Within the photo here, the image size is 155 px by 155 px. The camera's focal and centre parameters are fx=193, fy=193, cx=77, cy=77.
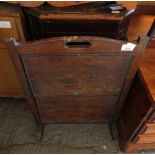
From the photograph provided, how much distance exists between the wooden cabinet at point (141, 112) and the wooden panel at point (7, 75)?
2.29 ft

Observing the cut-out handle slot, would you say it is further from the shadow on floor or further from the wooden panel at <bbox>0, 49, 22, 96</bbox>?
the shadow on floor

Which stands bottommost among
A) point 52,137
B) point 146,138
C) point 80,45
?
point 52,137

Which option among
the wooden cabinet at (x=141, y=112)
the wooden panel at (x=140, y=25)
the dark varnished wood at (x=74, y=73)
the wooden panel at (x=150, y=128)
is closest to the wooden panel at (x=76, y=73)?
the dark varnished wood at (x=74, y=73)

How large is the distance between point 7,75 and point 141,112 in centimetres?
80

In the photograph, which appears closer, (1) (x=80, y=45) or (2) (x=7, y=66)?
(1) (x=80, y=45)

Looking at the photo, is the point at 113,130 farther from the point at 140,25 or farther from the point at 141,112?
the point at 140,25

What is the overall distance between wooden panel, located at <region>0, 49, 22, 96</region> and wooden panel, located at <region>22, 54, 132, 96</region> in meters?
0.30

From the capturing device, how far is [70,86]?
0.90m

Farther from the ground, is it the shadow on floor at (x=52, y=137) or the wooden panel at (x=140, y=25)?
the wooden panel at (x=140, y=25)

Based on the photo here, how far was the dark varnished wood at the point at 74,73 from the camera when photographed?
700 mm

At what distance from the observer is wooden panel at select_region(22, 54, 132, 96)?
29.8 inches

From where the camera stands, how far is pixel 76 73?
0.83 meters

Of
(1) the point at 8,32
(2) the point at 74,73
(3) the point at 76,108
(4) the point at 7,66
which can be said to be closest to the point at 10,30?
(1) the point at 8,32

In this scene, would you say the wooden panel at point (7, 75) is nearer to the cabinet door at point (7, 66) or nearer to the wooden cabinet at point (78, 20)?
the cabinet door at point (7, 66)
